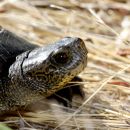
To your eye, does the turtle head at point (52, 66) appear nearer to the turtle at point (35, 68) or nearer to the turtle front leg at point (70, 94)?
the turtle at point (35, 68)

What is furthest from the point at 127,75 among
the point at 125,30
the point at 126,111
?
the point at 125,30

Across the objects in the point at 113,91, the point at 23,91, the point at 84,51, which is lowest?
the point at 113,91

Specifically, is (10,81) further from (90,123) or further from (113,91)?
(113,91)

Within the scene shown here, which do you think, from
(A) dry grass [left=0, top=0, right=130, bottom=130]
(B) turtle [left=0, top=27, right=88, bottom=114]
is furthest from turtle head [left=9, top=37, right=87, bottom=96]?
(A) dry grass [left=0, top=0, right=130, bottom=130]

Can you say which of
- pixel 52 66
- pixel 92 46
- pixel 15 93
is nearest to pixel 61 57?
pixel 52 66

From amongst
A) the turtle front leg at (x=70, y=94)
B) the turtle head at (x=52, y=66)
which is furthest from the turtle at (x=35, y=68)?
the turtle front leg at (x=70, y=94)

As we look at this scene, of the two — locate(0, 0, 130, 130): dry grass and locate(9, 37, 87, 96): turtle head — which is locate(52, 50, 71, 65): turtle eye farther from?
locate(0, 0, 130, 130): dry grass
